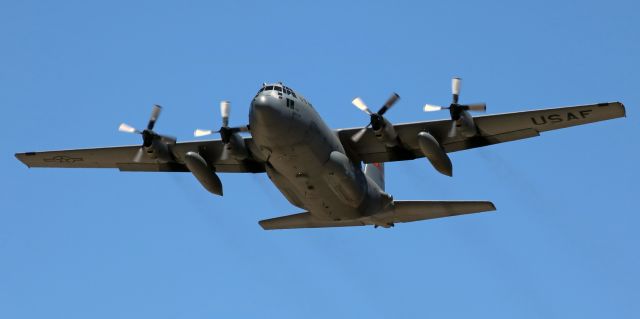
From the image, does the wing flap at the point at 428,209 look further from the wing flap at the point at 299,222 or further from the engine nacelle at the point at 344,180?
the engine nacelle at the point at 344,180

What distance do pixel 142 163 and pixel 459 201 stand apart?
12473 mm

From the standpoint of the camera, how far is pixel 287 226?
36.3 m

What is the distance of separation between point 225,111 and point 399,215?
7.60m

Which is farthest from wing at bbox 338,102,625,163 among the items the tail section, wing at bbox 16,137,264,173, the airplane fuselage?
wing at bbox 16,137,264,173

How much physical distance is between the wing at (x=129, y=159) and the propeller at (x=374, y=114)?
4.29 metres

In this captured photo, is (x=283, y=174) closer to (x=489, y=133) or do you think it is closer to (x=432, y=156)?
(x=432, y=156)

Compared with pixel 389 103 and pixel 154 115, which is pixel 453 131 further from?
pixel 154 115

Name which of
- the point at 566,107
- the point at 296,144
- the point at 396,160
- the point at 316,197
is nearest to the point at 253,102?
the point at 296,144

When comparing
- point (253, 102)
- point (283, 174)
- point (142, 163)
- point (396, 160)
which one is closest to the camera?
point (253, 102)

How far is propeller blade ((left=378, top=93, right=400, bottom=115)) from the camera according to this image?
32.9 metres

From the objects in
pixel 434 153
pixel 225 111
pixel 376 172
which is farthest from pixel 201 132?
pixel 434 153

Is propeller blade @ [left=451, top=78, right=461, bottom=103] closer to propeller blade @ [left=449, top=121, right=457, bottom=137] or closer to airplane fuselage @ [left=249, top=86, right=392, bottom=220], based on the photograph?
propeller blade @ [left=449, top=121, right=457, bottom=137]

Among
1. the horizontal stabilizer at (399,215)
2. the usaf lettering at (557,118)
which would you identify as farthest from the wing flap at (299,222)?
the usaf lettering at (557,118)

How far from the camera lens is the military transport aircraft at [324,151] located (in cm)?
3070
